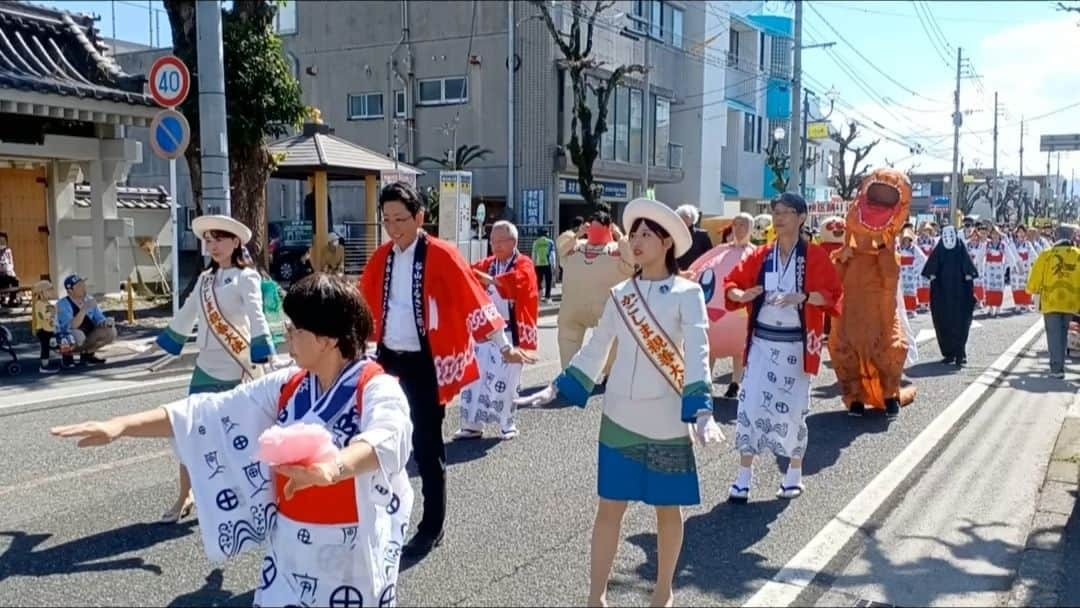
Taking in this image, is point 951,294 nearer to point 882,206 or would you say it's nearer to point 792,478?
point 882,206

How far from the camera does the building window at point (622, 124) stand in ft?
103

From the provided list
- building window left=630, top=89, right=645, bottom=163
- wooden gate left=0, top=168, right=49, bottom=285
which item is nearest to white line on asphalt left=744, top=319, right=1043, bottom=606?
wooden gate left=0, top=168, right=49, bottom=285

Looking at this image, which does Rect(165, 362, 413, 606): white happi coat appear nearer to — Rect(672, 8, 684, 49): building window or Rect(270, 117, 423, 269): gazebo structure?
Rect(270, 117, 423, 269): gazebo structure

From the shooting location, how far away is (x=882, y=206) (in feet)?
26.4

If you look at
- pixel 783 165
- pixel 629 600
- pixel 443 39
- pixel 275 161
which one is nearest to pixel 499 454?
pixel 629 600

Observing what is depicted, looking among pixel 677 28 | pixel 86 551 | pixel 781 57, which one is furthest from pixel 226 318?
pixel 781 57

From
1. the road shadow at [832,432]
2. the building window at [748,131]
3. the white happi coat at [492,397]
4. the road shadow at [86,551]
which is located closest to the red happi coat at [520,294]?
the white happi coat at [492,397]

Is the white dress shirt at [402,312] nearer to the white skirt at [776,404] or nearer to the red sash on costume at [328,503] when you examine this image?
the red sash on costume at [328,503]

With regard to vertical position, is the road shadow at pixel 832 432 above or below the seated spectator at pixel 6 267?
below

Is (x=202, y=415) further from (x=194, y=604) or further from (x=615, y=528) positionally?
(x=615, y=528)

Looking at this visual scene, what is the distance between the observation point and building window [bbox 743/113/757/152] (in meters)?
42.8

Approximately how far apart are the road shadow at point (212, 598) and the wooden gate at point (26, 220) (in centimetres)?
1365

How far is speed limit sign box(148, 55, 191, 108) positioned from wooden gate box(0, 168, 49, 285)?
579cm

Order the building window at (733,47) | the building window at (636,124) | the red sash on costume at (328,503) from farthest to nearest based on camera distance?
the building window at (733,47), the building window at (636,124), the red sash on costume at (328,503)
